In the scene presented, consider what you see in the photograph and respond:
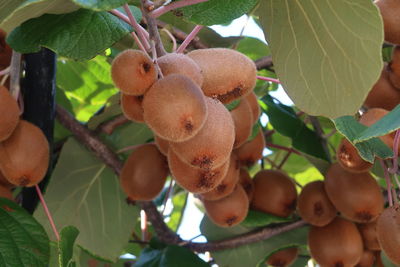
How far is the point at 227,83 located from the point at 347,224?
680 mm

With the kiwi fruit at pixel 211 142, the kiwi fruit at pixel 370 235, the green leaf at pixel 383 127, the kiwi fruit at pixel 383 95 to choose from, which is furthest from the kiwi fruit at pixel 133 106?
the kiwi fruit at pixel 370 235

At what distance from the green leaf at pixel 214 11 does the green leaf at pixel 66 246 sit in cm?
39

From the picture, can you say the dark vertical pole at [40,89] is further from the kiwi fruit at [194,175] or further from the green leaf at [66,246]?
the kiwi fruit at [194,175]

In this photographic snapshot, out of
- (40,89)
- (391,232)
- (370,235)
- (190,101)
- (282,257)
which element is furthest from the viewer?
(282,257)

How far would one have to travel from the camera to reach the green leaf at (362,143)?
1.14 metres

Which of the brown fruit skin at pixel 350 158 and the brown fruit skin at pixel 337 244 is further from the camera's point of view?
the brown fruit skin at pixel 337 244

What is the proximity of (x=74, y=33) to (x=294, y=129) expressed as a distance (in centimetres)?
84

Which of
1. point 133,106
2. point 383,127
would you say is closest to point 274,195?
point 383,127

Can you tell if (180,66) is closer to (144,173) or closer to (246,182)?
Answer: (144,173)

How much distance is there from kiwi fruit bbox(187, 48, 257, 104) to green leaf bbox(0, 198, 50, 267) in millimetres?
414

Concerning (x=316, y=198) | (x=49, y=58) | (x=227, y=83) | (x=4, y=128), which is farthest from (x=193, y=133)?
(x=316, y=198)

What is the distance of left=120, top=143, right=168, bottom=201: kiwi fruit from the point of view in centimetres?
141

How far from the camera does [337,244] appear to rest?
151 cm

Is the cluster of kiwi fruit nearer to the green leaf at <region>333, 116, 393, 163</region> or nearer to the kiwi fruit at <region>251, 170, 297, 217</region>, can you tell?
the green leaf at <region>333, 116, 393, 163</region>
